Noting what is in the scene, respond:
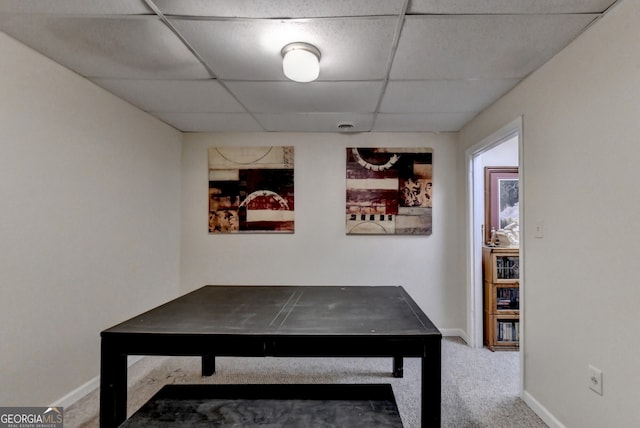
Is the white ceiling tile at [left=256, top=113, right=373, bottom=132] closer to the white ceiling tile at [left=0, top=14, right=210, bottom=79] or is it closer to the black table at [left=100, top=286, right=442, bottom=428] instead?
the white ceiling tile at [left=0, top=14, right=210, bottom=79]

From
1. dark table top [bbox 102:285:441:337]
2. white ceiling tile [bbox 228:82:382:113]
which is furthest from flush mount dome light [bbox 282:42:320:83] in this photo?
dark table top [bbox 102:285:441:337]

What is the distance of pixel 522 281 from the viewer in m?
2.27

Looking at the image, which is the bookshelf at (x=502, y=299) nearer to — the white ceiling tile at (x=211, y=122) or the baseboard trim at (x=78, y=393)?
the white ceiling tile at (x=211, y=122)

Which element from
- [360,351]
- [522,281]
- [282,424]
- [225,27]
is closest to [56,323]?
[282,424]

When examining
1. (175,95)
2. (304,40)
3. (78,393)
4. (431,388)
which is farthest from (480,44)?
(78,393)

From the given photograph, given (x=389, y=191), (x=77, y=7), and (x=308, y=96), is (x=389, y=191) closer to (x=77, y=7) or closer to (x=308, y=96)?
(x=308, y=96)

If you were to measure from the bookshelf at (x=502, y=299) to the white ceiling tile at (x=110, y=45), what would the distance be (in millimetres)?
3126

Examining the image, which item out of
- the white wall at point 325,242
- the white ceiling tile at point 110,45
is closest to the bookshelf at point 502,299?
the white wall at point 325,242

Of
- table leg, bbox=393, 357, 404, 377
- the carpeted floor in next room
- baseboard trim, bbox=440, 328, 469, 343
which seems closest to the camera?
the carpeted floor in next room

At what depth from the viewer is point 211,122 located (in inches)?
130

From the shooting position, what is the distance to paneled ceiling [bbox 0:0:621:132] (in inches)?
59.6

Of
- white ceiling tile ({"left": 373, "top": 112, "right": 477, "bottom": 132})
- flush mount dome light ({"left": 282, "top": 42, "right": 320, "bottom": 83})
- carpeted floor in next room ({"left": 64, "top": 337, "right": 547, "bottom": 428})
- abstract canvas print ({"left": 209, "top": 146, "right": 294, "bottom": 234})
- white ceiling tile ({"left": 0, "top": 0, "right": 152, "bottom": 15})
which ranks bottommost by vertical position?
carpeted floor in next room ({"left": 64, "top": 337, "right": 547, "bottom": 428})

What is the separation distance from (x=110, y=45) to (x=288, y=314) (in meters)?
1.88

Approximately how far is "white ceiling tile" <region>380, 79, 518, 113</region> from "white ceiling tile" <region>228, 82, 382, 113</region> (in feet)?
0.51
